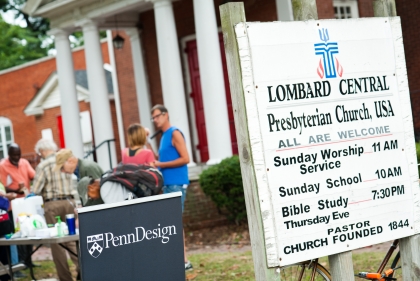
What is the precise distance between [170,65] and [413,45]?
6639mm

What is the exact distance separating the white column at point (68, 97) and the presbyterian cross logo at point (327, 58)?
39.4 feet

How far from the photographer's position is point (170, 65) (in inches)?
543

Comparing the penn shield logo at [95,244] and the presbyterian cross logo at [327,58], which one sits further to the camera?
the penn shield logo at [95,244]

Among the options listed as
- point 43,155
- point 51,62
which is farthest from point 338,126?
point 51,62

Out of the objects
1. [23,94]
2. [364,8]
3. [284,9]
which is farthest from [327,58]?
[23,94]

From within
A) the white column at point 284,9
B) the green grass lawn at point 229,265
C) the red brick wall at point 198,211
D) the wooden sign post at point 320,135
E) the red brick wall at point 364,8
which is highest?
the red brick wall at point 364,8

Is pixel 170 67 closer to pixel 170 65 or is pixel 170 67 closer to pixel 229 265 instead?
pixel 170 65

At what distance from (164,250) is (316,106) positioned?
202 centimetres

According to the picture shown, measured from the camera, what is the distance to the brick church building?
13156mm

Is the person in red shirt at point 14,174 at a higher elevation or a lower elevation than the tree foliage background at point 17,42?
lower

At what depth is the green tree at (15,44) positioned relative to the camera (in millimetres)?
44062

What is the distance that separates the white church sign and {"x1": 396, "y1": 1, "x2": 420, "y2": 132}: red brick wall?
497 inches

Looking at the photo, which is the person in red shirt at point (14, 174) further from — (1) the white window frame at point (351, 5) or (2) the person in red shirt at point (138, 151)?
(1) the white window frame at point (351, 5)

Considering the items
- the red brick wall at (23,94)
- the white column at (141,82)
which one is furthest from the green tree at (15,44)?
the white column at (141,82)
